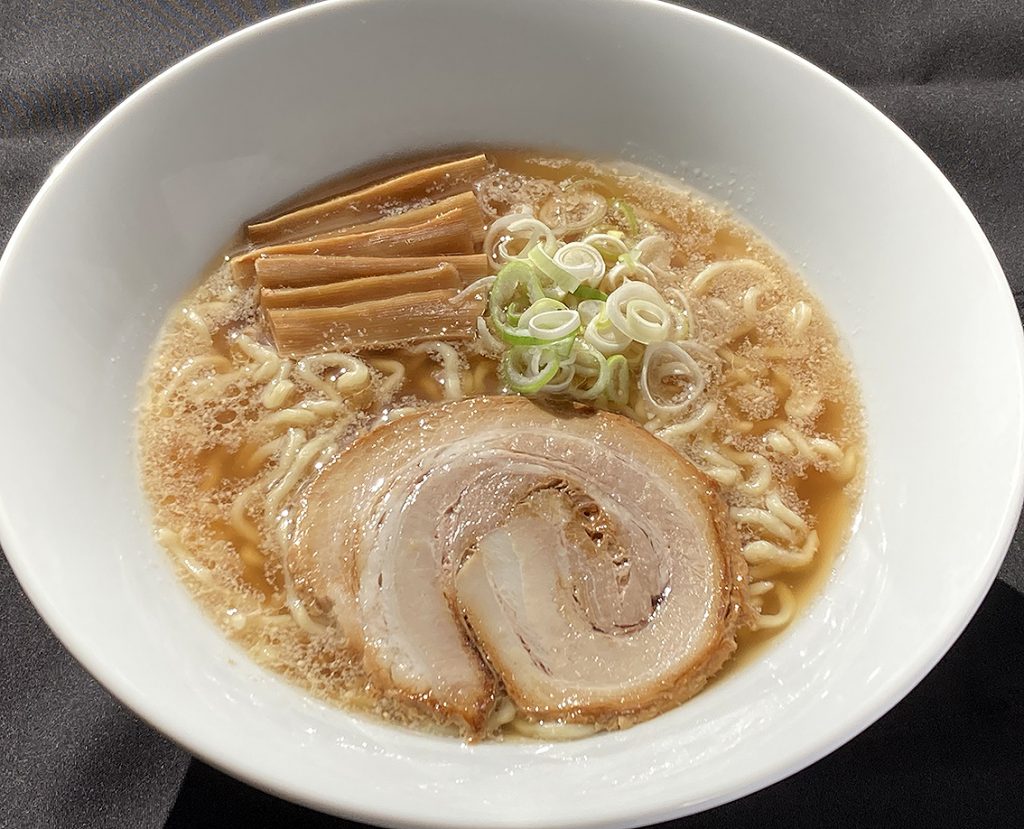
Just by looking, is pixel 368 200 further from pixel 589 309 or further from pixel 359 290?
pixel 589 309

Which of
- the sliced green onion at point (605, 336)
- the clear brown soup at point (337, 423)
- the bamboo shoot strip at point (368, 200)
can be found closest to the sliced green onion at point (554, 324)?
the sliced green onion at point (605, 336)

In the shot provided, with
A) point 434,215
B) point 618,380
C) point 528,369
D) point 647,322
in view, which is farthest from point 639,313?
point 434,215

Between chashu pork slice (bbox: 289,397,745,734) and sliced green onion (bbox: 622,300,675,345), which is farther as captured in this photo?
sliced green onion (bbox: 622,300,675,345)

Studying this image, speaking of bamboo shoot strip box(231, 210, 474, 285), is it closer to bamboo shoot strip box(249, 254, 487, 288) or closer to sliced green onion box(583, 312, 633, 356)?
bamboo shoot strip box(249, 254, 487, 288)

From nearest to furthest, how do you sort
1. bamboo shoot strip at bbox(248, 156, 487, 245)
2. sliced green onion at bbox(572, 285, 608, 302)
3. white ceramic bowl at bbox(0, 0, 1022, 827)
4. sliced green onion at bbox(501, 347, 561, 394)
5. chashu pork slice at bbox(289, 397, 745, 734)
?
1. white ceramic bowl at bbox(0, 0, 1022, 827)
2. chashu pork slice at bbox(289, 397, 745, 734)
3. sliced green onion at bbox(501, 347, 561, 394)
4. sliced green onion at bbox(572, 285, 608, 302)
5. bamboo shoot strip at bbox(248, 156, 487, 245)

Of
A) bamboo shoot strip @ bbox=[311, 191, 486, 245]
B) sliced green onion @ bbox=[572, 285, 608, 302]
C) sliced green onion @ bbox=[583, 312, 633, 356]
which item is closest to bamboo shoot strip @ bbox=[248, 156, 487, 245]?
bamboo shoot strip @ bbox=[311, 191, 486, 245]
